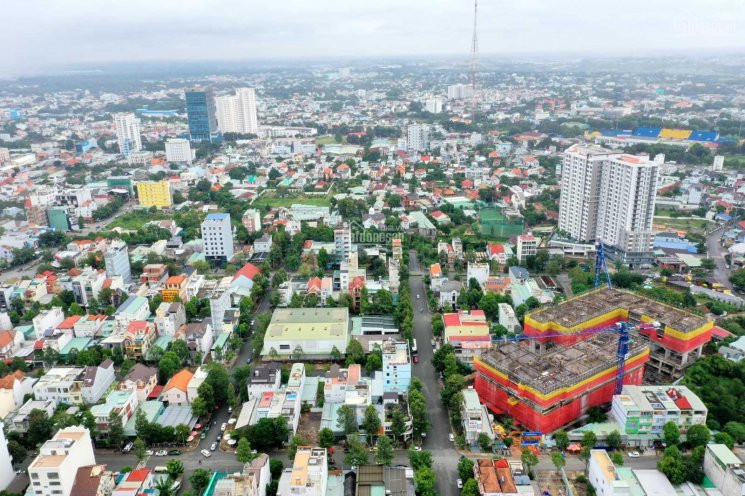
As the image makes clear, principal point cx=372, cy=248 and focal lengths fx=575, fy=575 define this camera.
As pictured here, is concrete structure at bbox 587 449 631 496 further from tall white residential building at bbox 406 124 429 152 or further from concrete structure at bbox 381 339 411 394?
tall white residential building at bbox 406 124 429 152

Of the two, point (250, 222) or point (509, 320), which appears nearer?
point (509, 320)

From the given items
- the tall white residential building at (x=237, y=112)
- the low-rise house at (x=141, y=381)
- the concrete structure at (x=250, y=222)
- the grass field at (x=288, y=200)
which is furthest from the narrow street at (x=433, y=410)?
the tall white residential building at (x=237, y=112)

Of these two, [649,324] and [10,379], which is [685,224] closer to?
[649,324]

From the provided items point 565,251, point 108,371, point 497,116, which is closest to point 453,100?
point 497,116

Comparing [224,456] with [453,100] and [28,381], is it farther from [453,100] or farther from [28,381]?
[453,100]

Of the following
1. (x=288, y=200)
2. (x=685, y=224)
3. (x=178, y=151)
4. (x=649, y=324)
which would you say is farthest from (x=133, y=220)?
(x=685, y=224)

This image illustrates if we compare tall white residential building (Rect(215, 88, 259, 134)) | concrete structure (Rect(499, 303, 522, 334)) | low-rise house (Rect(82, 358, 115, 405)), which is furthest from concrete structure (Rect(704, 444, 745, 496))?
tall white residential building (Rect(215, 88, 259, 134))

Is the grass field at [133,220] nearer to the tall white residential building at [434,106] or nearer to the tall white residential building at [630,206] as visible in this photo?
the tall white residential building at [630,206]
